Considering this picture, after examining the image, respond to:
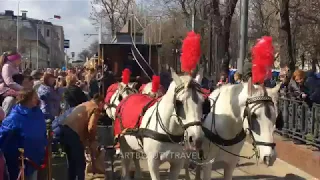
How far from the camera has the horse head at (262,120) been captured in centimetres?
559

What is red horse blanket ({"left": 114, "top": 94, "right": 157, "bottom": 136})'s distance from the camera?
7449 mm

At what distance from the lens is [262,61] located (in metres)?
6.08

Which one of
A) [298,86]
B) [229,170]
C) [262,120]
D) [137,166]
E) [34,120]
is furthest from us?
[298,86]

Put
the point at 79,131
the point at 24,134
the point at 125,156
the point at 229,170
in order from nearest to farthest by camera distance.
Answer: the point at 24,134 → the point at 229,170 → the point at 79,131 → the point at 125,156

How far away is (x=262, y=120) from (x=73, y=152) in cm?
342

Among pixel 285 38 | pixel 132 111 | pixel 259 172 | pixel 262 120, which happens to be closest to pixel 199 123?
pixel 262 120

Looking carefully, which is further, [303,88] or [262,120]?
[303,88]

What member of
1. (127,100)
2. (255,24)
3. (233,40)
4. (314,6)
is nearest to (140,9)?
(314,6)

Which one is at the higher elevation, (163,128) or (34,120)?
(34,120)

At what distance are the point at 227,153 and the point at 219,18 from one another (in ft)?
46.9

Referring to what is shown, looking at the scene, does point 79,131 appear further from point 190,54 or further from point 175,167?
point 190,54

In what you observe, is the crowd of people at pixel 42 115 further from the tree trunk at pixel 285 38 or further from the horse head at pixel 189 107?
the tree trunk at pixel 285 38

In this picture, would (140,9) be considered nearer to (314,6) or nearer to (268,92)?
(314,6)

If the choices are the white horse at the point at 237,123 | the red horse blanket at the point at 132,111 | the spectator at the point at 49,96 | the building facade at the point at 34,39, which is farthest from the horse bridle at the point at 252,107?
the building facade at the point at 34,39
